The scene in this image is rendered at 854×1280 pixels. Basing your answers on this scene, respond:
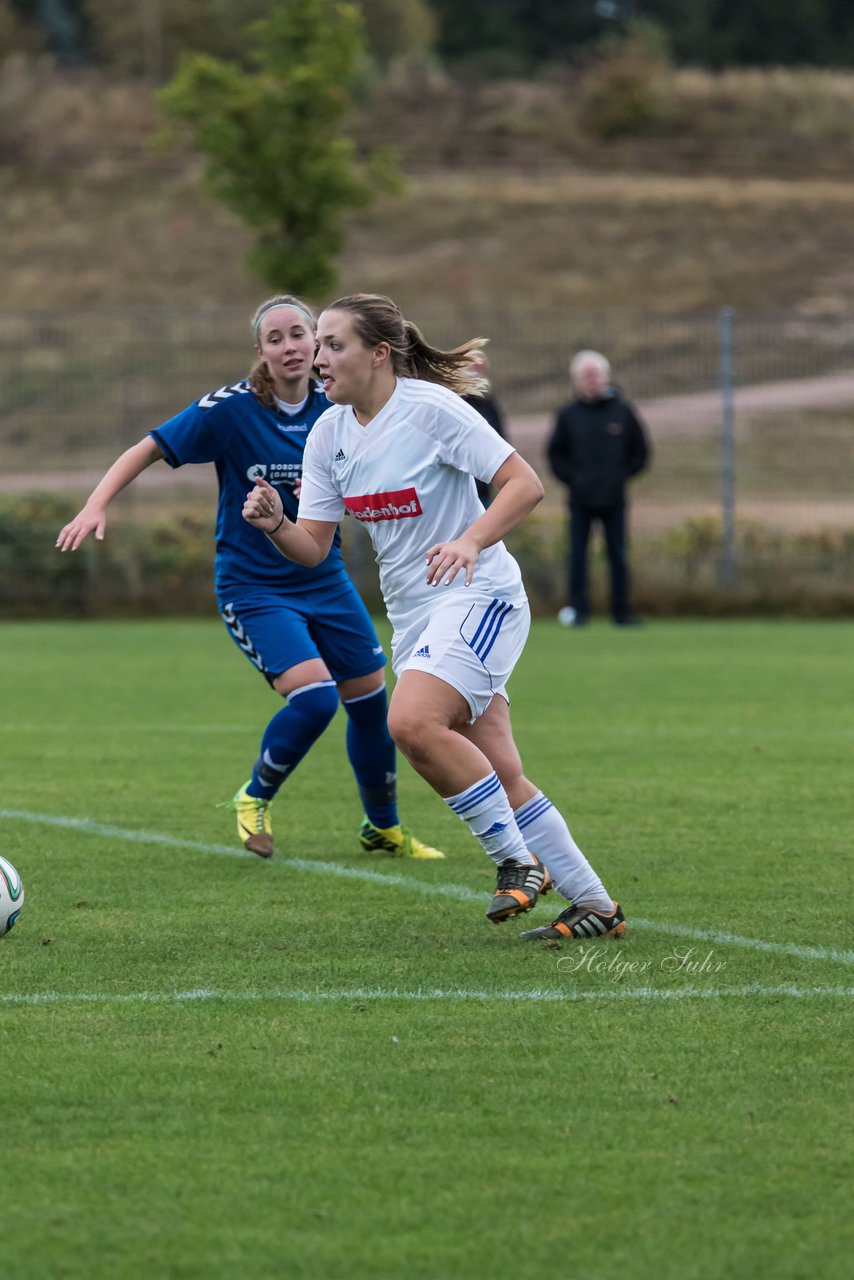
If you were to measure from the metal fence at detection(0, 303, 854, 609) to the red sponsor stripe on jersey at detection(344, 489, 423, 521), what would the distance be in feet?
45.2

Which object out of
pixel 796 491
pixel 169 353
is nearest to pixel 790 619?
pixel 796 491

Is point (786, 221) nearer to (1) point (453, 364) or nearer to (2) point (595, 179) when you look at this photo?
(2) point (595, 179)

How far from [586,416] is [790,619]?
11.0 feet

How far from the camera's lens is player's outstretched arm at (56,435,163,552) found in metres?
6.12

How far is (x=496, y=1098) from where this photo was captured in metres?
3.99

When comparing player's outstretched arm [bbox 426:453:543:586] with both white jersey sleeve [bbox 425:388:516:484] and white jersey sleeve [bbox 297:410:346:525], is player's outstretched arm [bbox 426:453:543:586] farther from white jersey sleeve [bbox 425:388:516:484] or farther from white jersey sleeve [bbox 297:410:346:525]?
white jersey sleeve [bbox 297:410:346:525]

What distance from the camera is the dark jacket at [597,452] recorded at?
59.0 feet

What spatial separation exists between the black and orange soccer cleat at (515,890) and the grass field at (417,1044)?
106 millimetres

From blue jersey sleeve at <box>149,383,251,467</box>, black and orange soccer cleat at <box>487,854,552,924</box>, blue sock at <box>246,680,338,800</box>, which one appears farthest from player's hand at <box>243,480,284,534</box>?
blue sock at <box>246,680,338,800</box>

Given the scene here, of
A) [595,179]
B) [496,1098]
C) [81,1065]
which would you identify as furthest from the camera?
[595,179]

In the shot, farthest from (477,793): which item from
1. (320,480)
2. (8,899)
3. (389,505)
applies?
(8,899)

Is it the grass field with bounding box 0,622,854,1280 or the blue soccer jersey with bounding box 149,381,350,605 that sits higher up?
the blue soccer jersey with bounding box 149,381,350,605

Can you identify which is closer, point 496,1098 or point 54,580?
point 496,1098

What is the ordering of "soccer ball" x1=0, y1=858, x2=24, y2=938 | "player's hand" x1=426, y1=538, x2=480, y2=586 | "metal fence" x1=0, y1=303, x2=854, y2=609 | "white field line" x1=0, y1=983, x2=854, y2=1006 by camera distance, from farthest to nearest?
1. "metal fence" x1=0, y1=303, x2=854, y2=609
2. "soccer ball" x1=0, y1=858, x2=24, y2=938
3. "player's hand" x1=426, y1=538, x2=480, y2=586
4. "white field line" x1=0, y1=983, x2=854, y2=1006
